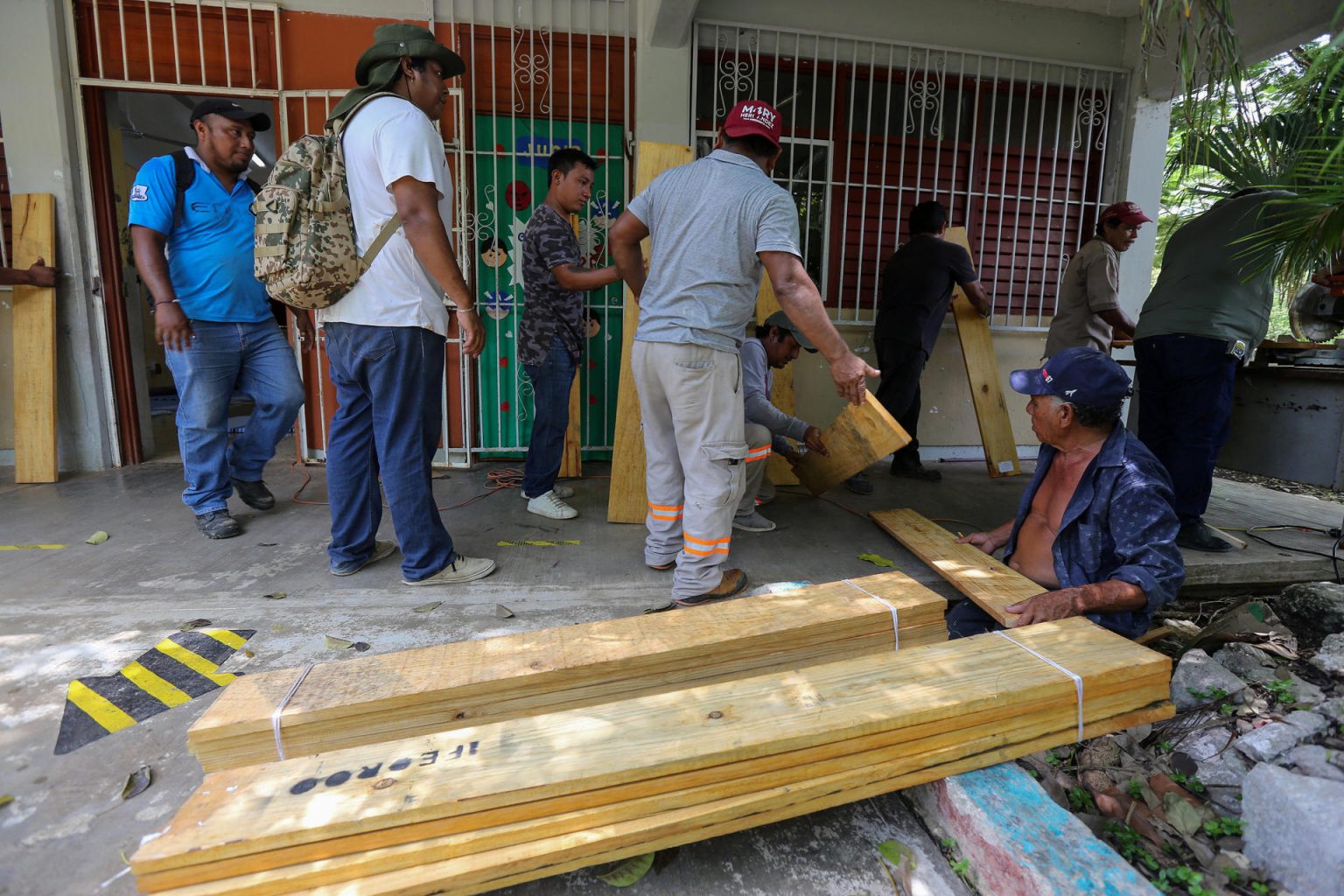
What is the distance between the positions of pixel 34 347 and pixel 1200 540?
6.87 meters

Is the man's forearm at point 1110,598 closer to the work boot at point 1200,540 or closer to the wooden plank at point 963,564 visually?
the wooden plank at point 963,564

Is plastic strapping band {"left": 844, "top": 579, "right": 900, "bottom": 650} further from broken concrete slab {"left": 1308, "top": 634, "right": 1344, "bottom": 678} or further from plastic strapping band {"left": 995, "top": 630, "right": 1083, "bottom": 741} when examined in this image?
broken concrete slab {"left": 1308, "top": 634, "right": 1344, "bottom": 678}

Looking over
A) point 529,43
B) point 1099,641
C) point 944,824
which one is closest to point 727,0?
point 529,43

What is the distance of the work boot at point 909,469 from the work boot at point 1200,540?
166 cm

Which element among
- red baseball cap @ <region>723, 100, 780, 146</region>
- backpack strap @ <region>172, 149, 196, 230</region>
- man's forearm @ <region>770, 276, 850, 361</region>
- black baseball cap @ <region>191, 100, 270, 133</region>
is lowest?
man's forearm @ <region>770, 276, 850, 361</region>

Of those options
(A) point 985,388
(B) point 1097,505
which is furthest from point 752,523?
(A) point 985,388

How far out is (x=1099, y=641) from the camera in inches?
73.9

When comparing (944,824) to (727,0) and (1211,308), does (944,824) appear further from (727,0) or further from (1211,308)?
(727,0)

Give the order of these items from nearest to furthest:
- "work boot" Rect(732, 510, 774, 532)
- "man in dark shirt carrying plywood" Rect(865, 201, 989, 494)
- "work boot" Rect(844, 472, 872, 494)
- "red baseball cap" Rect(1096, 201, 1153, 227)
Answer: "work boot" Rect(732, 510, 774, 532)
"red baseball cap" Rect(1096, 201, 1153, 227)
"work boot" Rect(844, 472, 872, 494)
"man in dark shirt carrying plywood" Rect(865, 201, 989, 494)

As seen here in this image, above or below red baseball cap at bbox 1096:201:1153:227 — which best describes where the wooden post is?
below

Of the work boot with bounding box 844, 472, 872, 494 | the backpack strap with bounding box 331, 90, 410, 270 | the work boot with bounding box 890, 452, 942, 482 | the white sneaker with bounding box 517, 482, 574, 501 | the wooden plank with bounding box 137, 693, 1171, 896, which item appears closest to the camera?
the wooden plank with bounding box 137, 693, 1171, 896

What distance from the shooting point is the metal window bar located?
4.99 m

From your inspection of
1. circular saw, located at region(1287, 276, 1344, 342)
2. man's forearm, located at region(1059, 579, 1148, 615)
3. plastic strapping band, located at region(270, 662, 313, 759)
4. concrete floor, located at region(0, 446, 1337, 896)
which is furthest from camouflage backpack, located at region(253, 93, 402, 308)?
circular saw, located at region(1287, 276, 1344, 342)

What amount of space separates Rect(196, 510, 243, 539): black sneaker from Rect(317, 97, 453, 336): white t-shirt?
1.38m
